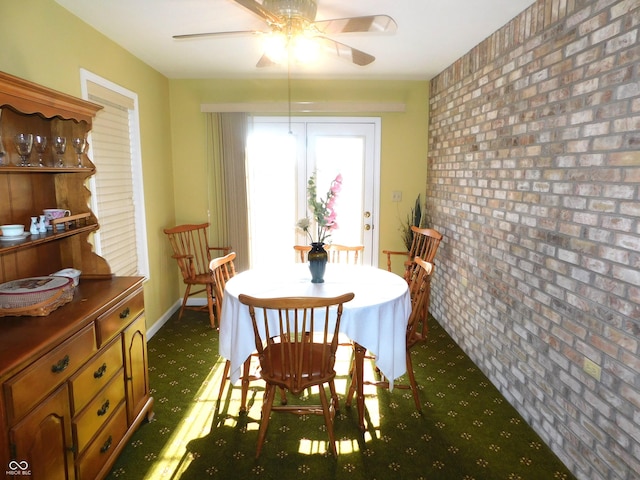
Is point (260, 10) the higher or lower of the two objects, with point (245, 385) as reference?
higher

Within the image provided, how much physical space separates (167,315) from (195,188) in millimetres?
1351

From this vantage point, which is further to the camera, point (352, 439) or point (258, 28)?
point (258, 28)

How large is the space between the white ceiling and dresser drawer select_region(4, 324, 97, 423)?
6.34ft

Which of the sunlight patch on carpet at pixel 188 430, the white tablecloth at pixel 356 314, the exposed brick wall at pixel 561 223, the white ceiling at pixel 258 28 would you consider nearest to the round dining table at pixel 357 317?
the white tablecloth at pixel 356 314

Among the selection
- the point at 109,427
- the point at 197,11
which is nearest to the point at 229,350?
the point at 109,427

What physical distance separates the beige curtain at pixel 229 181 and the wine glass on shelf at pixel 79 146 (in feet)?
6.92

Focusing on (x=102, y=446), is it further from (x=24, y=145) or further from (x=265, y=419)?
(x=24, y=145)

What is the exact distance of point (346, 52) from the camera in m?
2.52

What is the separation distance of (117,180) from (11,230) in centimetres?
150

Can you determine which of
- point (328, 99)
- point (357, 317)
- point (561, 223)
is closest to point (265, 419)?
point (357, 317)

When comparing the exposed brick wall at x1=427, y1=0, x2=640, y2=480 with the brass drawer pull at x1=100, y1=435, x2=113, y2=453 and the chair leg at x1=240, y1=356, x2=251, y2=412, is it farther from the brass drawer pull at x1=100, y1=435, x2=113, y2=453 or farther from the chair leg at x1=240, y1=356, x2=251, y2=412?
the brass drawer pull at x1=100, y1=435, x2=113, y2=453

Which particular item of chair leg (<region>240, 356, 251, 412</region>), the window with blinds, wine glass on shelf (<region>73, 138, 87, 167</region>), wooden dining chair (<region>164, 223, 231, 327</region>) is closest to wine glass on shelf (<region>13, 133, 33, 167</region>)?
wine glass on shelf (<region>73, 138, 87, 167</region>)

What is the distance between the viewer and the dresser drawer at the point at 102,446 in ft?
6.03

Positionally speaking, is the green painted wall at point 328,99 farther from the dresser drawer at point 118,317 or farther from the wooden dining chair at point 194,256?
the dresser drawer at point 118,317
